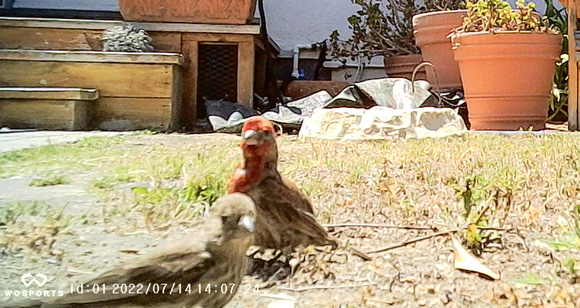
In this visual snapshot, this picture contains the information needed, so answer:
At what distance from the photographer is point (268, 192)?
2.61ft

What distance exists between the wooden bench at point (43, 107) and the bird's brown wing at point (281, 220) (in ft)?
6.50

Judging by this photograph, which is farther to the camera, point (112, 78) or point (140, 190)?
point (112, 78)

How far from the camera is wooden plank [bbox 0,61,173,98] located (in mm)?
2869

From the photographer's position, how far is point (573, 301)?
2.40 feet

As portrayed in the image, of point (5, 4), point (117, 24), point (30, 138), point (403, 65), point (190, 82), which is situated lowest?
point (30, 138)

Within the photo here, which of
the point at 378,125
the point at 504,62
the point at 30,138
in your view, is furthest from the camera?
the point at 504,62

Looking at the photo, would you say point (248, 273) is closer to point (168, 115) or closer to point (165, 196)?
point (165, 196)

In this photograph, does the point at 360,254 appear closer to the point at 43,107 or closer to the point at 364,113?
the point at 364,113

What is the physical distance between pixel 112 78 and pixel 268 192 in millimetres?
2224

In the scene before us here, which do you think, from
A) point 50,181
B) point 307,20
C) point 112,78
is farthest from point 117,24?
point 50,181

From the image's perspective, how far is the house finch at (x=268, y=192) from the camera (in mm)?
788

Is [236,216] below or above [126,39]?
below

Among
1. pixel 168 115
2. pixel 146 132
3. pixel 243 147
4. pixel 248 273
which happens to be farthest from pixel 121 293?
pixel 168 115

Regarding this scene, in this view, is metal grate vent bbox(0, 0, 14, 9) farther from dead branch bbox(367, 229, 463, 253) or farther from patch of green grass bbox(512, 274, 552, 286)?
patch of green grass bbox(512, 274, 552, 286)
